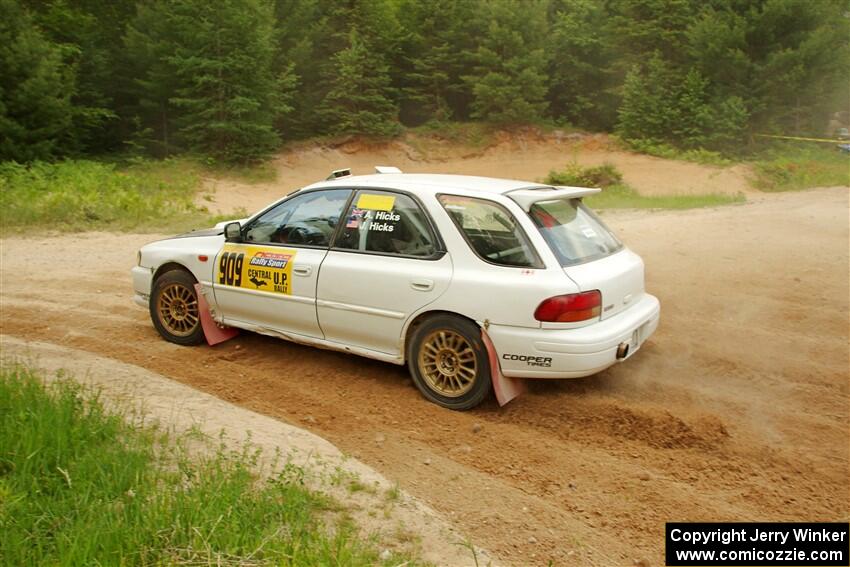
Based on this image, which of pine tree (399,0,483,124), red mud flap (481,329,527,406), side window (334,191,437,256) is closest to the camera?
red mud flap (481,329,527,406)

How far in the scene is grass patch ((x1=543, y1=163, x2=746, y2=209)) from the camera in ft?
55.1

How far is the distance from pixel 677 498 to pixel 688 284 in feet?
15.4

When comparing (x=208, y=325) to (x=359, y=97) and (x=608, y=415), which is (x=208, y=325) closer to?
(x=608, y=415)

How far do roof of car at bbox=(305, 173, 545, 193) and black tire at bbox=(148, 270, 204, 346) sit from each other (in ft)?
4.89

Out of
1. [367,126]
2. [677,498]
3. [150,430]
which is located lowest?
[677,498]

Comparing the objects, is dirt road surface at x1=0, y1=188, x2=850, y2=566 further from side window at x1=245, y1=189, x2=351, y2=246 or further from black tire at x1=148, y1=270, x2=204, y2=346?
side window at x1=245, y1=189, x2=351, y2=246

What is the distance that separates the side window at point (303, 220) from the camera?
564 cm

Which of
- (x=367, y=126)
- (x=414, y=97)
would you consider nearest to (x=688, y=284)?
(x=367, y=126)

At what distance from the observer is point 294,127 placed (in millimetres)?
31016

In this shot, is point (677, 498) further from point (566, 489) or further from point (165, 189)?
point (165, 189)

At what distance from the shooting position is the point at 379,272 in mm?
5219

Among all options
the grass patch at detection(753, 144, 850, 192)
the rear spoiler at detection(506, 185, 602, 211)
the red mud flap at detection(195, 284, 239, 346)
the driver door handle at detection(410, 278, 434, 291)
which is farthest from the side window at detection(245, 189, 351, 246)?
the grass patch at detection(753, 144, 850, 192)

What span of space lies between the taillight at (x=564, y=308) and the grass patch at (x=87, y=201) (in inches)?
403

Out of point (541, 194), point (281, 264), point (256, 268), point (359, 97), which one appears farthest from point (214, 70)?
point (541, 194)
